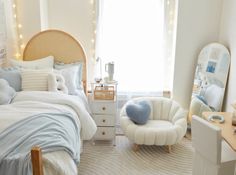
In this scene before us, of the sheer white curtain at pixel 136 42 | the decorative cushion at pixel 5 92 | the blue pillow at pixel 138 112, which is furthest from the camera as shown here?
the sheer white curtain at pixel 136 42

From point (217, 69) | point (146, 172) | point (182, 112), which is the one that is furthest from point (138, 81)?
point (146, 172)

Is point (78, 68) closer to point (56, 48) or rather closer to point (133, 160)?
point (56, 48)

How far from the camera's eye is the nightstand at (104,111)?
3244 millimetres

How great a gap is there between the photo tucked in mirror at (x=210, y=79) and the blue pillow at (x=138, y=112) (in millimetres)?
676

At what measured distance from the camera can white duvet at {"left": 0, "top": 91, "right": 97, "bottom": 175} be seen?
5.35 ft

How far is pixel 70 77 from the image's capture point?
3148 mm

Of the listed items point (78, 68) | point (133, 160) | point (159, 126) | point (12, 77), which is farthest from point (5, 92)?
point (159, 126)

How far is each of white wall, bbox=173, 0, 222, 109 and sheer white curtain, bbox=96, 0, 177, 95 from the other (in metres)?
0.20

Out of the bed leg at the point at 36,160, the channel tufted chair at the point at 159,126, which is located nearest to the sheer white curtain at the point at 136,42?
the channel tufted chair at the point at 159,126

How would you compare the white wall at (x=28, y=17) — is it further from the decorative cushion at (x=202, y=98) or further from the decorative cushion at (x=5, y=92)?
the decorative cushion at (x=202, y=98)

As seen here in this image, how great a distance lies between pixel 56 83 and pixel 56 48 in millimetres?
777

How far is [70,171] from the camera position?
1.71 meters

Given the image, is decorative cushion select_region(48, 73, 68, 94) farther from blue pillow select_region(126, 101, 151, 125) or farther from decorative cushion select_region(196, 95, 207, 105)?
decorative cushion select_region(196, 95, 207, 105)

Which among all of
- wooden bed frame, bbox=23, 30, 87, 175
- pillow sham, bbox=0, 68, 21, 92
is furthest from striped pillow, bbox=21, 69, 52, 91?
wooden bed frame, bbox=23, 30, 87, 175
